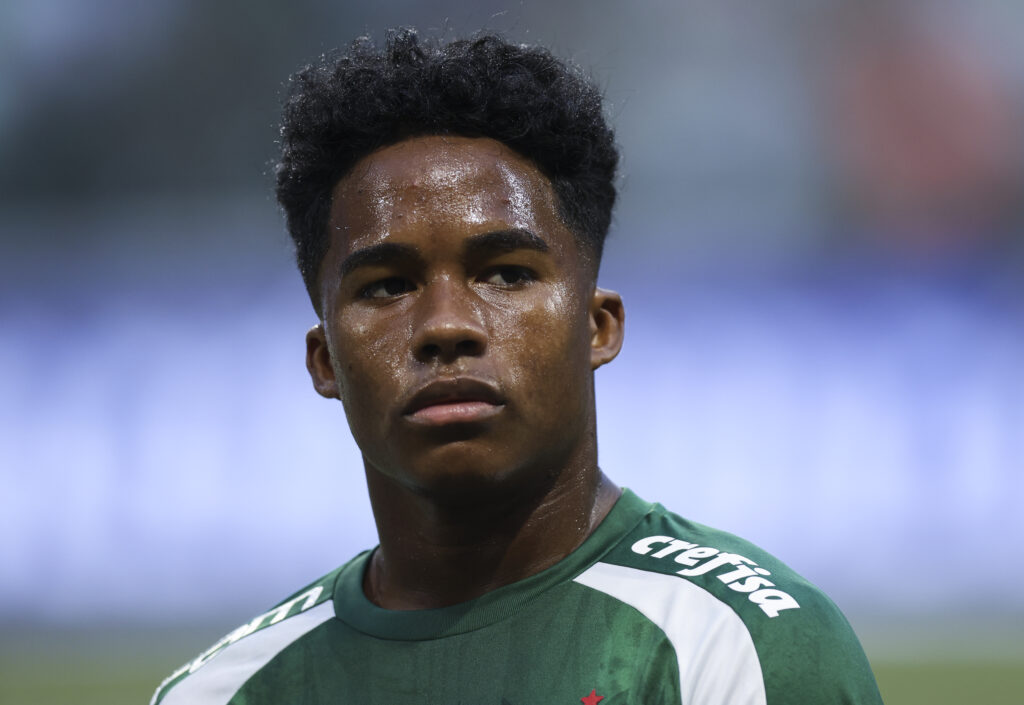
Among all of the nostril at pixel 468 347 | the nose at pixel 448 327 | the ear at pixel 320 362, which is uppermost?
the ear at pixel 320 362

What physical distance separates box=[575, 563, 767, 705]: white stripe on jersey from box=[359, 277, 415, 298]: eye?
1.94 ft

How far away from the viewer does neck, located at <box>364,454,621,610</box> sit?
229cm

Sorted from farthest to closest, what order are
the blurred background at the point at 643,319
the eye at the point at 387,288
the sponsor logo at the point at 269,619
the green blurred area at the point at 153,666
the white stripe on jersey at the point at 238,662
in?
the blurred background at the point at 643,319, the green blurred area at the point at 153,666, the sponsor logo at the point at 269,619, the white stripe on jersey at the point at 238,662, the eye at the point at 387,288

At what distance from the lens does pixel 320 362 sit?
99.7 inches

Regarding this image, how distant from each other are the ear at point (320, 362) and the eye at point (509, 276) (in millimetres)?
449

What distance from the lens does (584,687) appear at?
2.04 meters

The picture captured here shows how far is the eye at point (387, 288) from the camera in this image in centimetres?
223

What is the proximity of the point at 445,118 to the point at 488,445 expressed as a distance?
62cm

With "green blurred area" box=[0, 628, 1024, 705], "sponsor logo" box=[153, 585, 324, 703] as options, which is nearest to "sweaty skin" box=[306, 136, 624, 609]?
"sponsor logo" box=[153, 585, 324, 703]

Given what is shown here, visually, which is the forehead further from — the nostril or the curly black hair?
the nostril

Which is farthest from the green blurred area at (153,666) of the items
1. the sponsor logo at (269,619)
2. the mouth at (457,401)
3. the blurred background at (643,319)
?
the mouth at (457,401)

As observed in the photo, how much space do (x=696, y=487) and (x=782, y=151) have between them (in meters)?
2.55

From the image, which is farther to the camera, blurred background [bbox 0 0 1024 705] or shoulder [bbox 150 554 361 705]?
blurred background [bbox 0 0 1024 705]

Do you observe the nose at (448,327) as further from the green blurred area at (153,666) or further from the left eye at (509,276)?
the green blurred area at (153,666)
